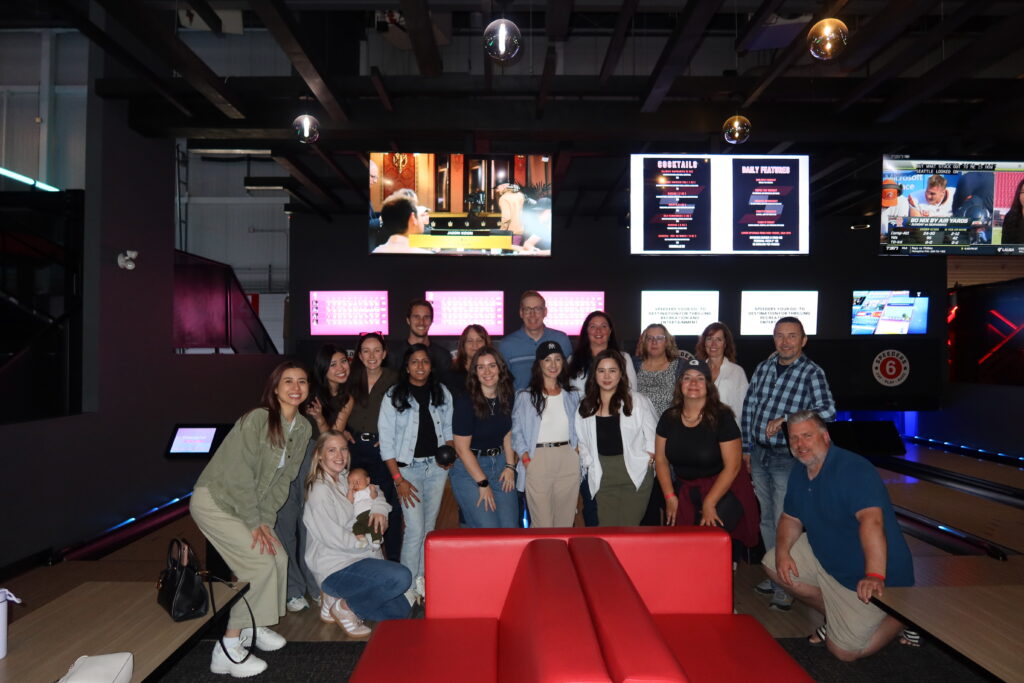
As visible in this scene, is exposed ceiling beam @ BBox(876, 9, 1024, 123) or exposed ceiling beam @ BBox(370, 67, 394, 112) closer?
exposed ceiling beam @ BBox(876, 9, 1024, 123)

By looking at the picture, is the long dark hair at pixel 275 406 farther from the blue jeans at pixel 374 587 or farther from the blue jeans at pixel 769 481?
the blue jeans at pixel 769 481

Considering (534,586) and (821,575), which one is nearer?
(534,586)

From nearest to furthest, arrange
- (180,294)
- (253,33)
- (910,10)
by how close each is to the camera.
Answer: (910,10) → (180,294) → (253,33)

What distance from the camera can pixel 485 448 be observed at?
344 cm

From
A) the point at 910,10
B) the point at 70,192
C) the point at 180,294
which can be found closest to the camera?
the point at 910,10

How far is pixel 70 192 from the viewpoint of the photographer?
4.90 m

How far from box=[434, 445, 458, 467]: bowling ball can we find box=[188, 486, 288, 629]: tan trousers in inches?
36.6

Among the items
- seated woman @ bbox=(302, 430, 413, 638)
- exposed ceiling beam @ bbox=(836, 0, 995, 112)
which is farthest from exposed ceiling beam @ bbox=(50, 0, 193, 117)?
exposed ceiling beam @ bbox=(836, 0, 995, 112)

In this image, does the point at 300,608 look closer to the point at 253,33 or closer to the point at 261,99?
the point at 261,99

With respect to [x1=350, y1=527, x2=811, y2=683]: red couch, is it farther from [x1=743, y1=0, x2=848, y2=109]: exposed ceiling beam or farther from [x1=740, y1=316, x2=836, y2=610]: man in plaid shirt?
[x1=743, y1=0, x2=848, y2=109]: exposed ceiling beam

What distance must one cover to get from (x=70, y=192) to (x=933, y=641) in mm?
6068

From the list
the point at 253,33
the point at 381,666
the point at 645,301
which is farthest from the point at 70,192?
the point at 253,33

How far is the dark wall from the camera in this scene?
838 cm

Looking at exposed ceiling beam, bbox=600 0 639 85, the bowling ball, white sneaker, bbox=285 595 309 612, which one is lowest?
white sneaker, bbox=285 595 309 612
